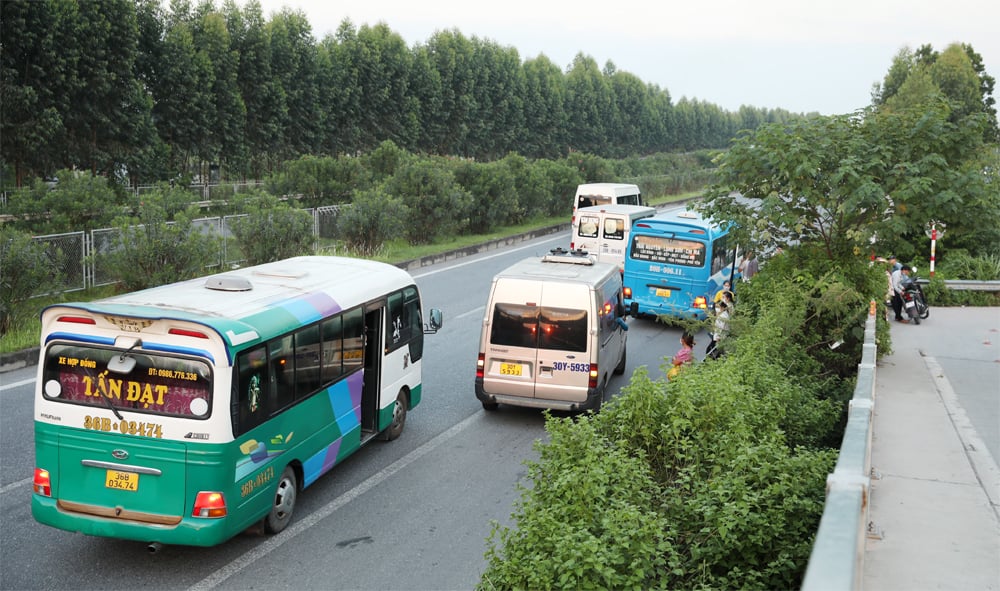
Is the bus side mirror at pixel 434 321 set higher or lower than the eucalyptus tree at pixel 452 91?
lower

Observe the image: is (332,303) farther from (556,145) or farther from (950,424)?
(556,145)

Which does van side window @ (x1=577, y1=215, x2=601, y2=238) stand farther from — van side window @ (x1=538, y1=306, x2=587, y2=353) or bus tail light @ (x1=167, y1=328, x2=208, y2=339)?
bus tail light @ (x1=167, y1=328, x2=208, y2=339)

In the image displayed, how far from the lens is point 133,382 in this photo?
733 cm

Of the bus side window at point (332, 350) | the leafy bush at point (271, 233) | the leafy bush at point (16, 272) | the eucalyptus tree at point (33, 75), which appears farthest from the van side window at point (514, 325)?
the eucalyptus tree at point (33, 75)

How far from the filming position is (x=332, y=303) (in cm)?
927

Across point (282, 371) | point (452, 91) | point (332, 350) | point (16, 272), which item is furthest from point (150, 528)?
point (452, 91)

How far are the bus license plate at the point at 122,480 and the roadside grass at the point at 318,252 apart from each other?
27.5ft

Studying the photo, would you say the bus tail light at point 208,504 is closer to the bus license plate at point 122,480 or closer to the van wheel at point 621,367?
the bus license plate at point 122,480

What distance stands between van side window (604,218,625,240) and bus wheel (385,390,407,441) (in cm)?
1289

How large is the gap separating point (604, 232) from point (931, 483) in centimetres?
1522

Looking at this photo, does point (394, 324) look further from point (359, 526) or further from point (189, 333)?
point (189, 333)

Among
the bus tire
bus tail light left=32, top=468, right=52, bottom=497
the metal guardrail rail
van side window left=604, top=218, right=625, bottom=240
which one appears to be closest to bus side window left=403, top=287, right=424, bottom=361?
the bus tire

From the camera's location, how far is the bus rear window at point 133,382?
7242mm

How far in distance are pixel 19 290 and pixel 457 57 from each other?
2290 inches
